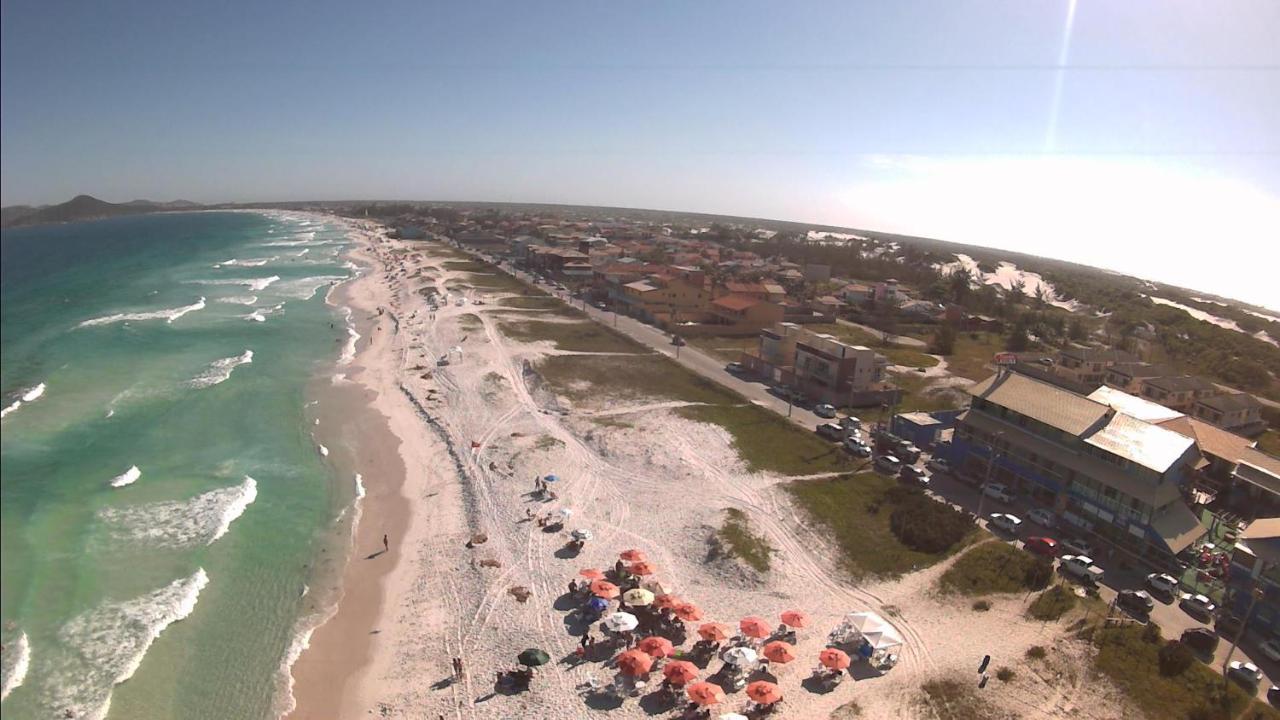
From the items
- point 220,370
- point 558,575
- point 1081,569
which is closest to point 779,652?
point 558,575

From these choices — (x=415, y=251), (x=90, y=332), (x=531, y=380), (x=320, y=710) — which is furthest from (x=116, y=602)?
(x=415, y=251)

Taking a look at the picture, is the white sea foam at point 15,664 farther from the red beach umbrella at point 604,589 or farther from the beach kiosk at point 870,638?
the beach kiosk at point 870,638

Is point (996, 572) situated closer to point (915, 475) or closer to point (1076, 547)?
point (1076, 547)

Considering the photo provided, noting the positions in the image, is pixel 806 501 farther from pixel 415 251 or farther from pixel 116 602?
pixel 415 251

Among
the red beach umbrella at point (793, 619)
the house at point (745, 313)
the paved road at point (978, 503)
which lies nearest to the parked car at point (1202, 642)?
the paved road at point (978, 503)

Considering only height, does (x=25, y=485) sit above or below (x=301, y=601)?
above
